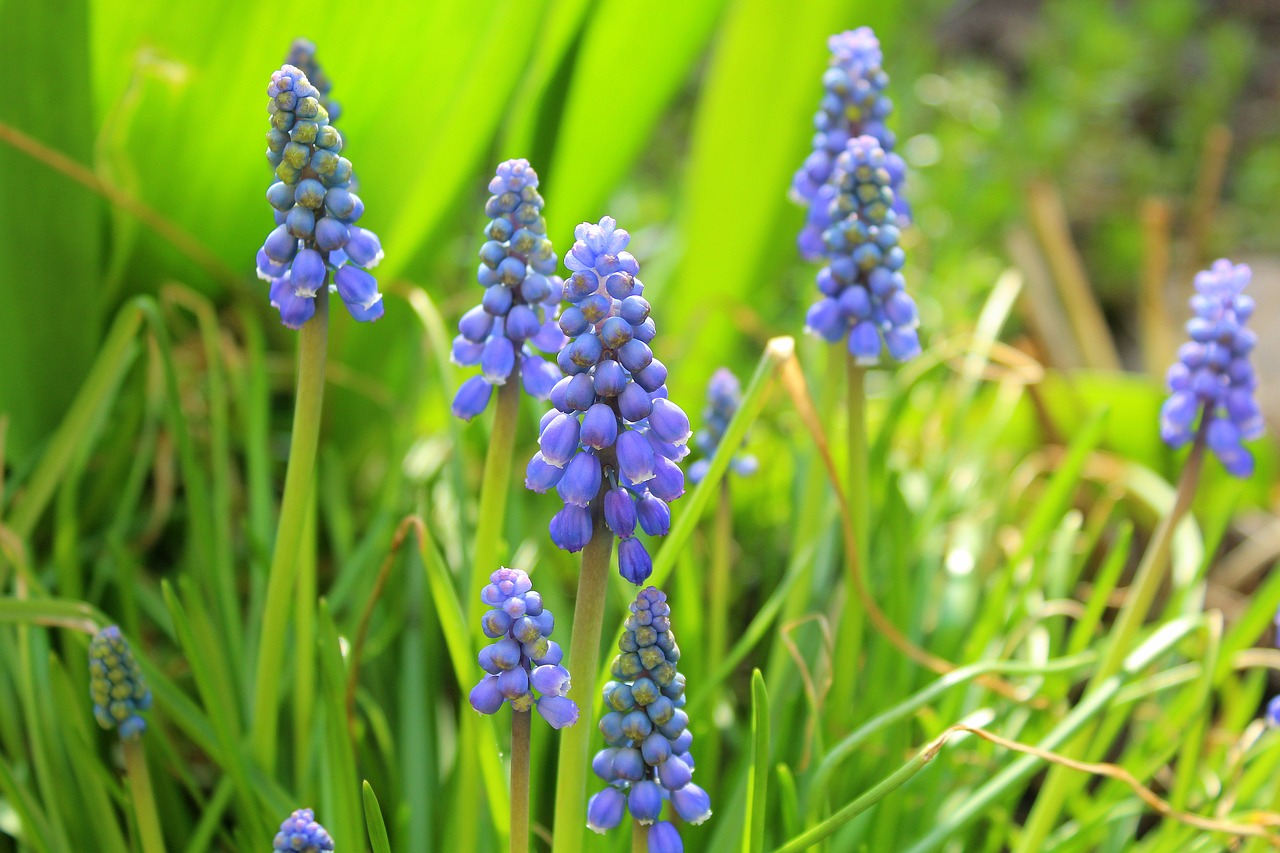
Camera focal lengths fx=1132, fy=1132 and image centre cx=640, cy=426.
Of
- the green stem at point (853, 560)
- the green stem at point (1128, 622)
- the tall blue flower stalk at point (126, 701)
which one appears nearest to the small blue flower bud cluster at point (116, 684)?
the tall blue flower stalk at point (126, 701)

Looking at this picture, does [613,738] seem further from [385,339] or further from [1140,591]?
[385,339]

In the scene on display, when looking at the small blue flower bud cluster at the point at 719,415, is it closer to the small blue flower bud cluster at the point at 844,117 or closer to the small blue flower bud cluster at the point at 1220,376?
the small blue flower bud cluster at the point at 844,117

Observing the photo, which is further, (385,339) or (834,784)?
(385,339)

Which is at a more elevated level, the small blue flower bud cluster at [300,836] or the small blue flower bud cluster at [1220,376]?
the small blue flower bud cluster at [1220,376]

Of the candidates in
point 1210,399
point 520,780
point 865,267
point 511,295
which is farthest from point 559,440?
point 1210,399

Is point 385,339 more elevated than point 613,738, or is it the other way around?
point 385,339

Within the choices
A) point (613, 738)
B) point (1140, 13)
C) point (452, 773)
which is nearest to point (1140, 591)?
point (613, 738)
